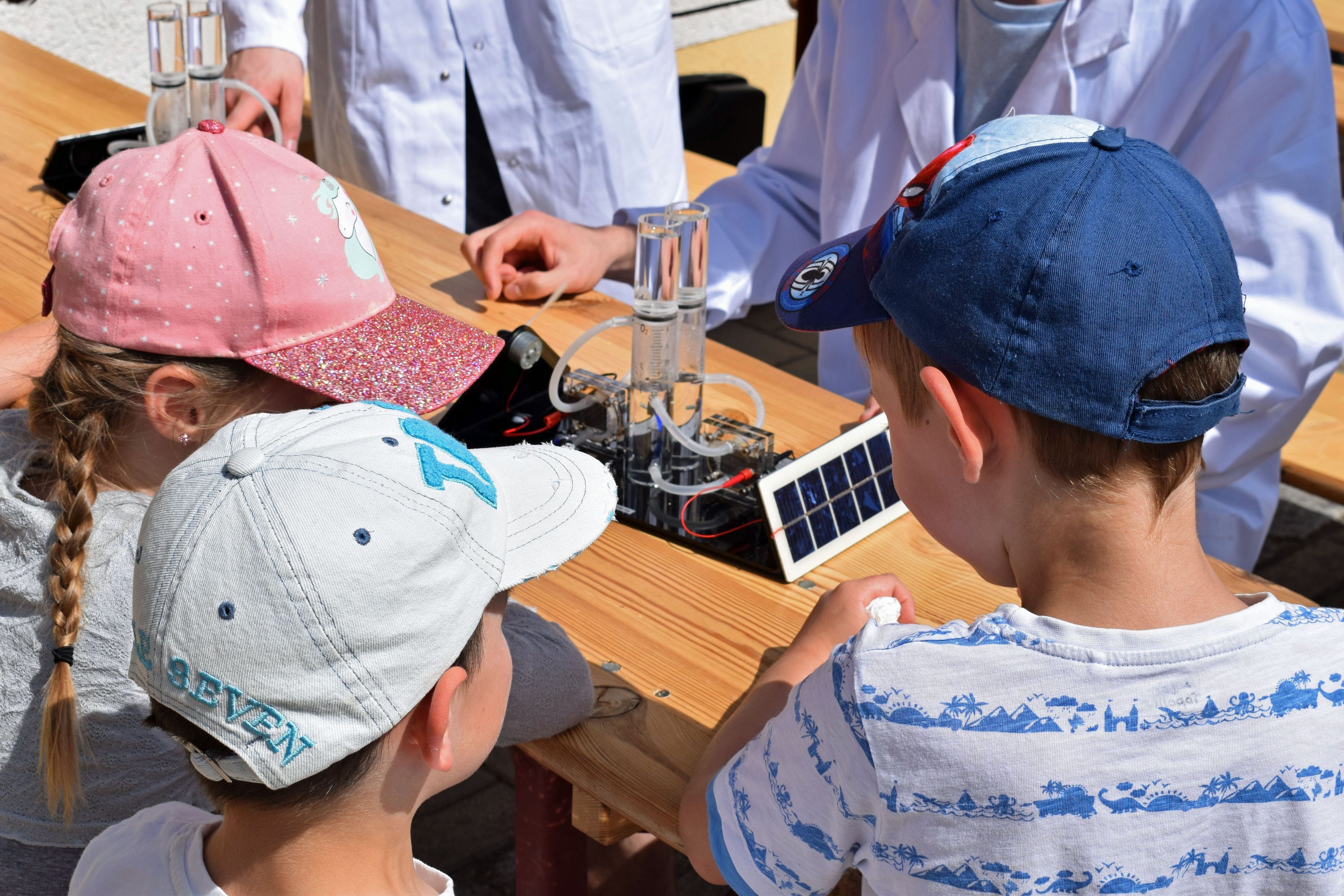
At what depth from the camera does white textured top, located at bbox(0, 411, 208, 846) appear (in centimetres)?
121

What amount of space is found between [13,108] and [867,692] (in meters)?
2.72

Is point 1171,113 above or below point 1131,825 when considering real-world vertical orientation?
above

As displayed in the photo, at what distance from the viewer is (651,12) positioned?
273 cm

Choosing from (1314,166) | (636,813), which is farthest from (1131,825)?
(1314,166)

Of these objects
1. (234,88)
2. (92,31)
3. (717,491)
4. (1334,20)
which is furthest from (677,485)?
(92,31)

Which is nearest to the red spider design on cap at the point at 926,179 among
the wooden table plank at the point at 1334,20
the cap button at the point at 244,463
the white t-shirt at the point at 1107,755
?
the white t-shirt at the point at 1107,755

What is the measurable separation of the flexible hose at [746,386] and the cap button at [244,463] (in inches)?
32.9

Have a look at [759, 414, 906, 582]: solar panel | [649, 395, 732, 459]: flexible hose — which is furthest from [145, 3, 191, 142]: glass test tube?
[759, 414, 906, 582]: solar panel

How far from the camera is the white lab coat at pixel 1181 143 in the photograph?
5.89ft

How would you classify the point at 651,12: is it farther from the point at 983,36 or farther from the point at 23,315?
the point at 23,315

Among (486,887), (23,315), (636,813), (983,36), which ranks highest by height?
(983,36)

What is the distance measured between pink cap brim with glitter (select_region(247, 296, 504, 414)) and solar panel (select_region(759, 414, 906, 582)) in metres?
0.39

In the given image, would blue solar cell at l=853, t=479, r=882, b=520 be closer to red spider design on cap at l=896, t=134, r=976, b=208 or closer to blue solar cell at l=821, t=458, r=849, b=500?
blue solar cell at l=821, t=458, r=849, b=500

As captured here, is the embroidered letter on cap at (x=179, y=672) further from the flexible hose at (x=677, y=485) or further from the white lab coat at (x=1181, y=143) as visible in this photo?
the white lab coat at (x=1181, y=143)
